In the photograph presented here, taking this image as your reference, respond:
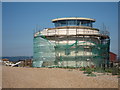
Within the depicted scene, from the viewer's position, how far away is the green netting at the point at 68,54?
22.9 meters

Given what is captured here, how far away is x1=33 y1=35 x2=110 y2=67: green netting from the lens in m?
22.9

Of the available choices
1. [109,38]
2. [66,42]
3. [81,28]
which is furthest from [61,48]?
[109,38]

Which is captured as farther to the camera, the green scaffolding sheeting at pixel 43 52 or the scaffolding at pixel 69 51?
the green scaffolding sheeting at pixel 43 52

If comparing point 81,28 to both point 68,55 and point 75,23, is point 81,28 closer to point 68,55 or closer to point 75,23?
point 75,23

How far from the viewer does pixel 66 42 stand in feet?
76.5

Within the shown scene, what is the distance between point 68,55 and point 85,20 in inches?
214

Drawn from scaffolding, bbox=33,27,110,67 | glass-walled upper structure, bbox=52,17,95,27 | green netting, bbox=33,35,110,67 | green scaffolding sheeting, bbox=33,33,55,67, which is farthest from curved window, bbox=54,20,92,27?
green scaffolding sheeting, bbox=33,33,55,67

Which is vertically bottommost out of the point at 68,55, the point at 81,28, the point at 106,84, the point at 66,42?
the point at 106,84

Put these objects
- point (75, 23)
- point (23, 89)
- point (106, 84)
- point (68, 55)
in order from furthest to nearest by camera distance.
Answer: point (75, 23) → point (68, 55) → point (106, 84) → point (23, 89)

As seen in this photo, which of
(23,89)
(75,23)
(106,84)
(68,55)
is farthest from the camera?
(75,23)

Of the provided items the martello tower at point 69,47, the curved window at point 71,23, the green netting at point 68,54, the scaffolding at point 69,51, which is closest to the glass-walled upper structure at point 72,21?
the curved window at point 71,23

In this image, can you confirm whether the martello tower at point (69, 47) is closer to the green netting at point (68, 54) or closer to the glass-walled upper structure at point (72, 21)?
the green netting at point (68, 54)

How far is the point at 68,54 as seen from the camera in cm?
2300

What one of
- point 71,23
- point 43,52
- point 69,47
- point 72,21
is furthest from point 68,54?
point 72,21
